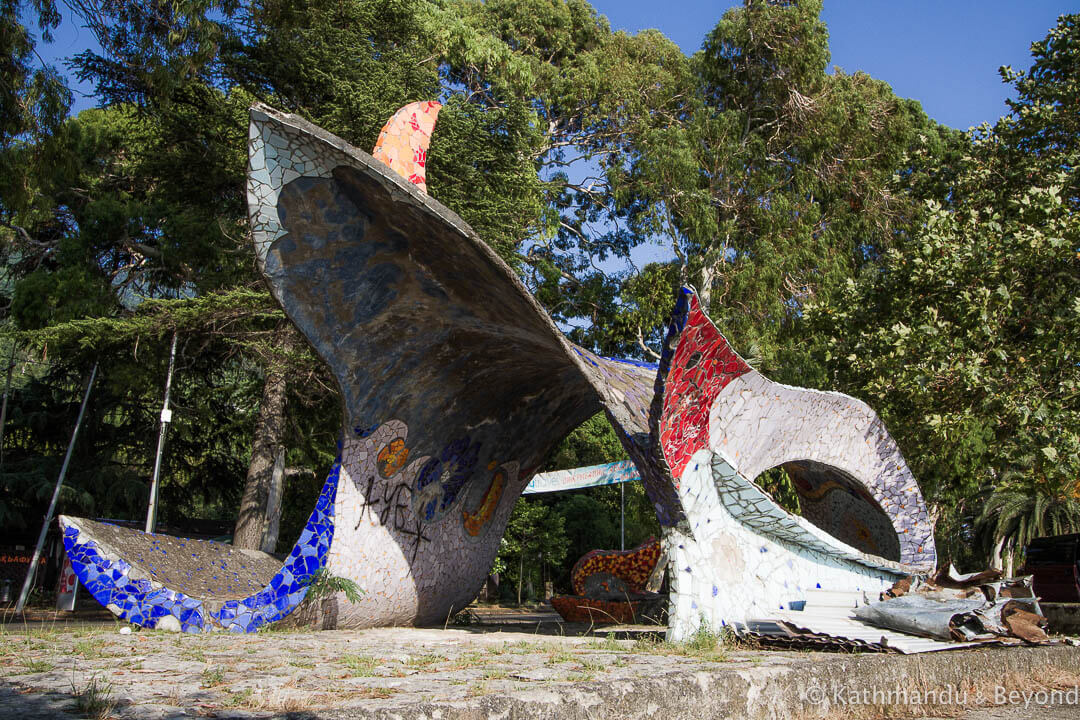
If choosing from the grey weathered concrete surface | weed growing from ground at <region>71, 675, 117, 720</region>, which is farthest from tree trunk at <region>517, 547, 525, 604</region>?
weed growing from ground at <region>71, 675, 117, 720</region>

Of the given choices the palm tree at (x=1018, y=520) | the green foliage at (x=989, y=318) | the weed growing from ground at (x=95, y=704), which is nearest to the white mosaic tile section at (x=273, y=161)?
the weed growing from ground at (x=95, y=704)

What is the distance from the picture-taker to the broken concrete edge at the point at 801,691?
339cm

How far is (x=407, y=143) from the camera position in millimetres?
7668

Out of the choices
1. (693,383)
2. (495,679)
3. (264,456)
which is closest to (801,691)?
(495,679)

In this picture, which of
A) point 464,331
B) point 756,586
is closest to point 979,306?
point 756,586

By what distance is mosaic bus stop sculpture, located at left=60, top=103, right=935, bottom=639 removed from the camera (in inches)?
266

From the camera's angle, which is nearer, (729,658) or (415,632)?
(729,658)

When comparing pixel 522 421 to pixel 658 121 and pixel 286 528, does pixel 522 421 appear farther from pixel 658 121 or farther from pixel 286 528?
pixel 658 121

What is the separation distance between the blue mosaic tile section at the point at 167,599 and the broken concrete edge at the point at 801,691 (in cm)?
432

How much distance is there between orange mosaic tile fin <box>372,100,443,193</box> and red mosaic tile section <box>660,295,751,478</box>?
8.86 feet

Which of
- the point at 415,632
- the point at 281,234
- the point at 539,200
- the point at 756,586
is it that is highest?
the point at 539,200

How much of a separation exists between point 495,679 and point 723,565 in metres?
3.41

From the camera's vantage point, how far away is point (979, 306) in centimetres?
1053

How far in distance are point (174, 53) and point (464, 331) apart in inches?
184
